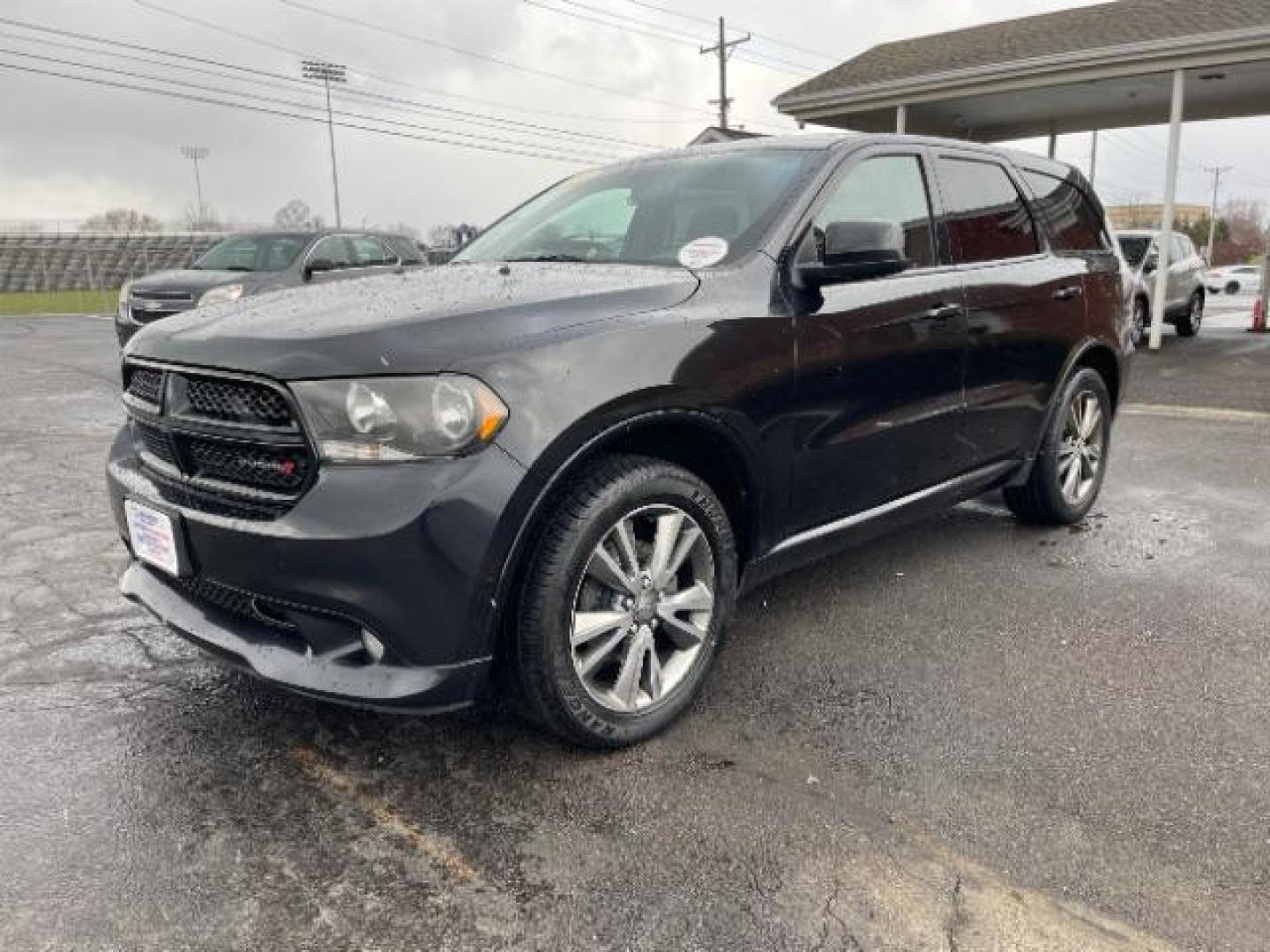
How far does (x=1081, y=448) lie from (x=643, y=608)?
3104mm

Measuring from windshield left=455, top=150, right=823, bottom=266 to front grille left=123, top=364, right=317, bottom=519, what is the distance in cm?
134

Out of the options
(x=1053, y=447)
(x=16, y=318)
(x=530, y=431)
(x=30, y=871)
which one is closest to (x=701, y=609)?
(x=530, y=431)

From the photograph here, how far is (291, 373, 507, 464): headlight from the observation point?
2299mm

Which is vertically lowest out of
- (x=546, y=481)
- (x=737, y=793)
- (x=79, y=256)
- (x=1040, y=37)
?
(x=737, y=793)

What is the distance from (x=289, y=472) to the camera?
93.4 inches

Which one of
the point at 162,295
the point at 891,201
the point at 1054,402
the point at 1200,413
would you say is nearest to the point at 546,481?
the point at 891,201

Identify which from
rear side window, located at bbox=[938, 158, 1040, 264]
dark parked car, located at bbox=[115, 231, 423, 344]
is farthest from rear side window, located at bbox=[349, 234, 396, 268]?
rear side window, located at bbox=[938, 158, 1040, 264]

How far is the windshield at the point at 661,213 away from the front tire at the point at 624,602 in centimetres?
82

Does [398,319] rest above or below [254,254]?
below

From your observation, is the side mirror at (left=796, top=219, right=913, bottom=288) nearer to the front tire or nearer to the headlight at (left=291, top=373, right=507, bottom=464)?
the front tire

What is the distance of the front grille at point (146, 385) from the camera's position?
2744 mm

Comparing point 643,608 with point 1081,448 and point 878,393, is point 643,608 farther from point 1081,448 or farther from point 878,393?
point 1081,448

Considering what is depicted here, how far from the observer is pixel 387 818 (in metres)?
2.47

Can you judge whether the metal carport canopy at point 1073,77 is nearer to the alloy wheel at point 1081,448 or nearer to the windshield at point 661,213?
the alloy wheel at point 1081,448
